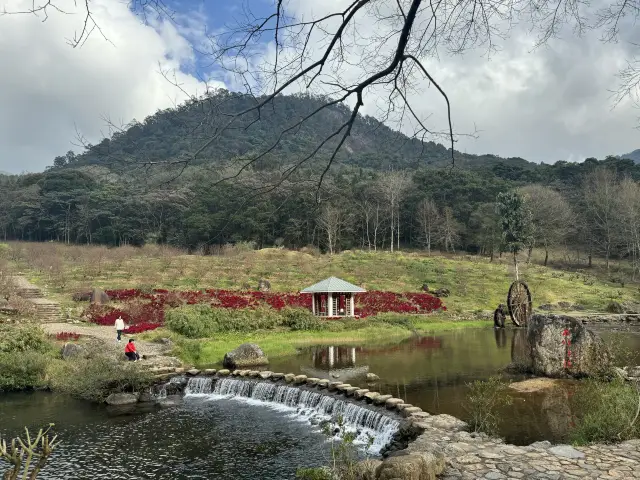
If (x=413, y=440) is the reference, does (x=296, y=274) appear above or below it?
above

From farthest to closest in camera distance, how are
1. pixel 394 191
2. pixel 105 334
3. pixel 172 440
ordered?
pixel 394 191, pixel 105 334, pixel 172 440

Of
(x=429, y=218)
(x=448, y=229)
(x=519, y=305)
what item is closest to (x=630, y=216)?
(x=448, y=229)

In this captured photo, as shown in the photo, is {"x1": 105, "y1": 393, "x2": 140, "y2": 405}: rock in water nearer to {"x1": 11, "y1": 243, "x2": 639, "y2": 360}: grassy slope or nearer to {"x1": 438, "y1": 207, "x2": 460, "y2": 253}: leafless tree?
{"x1": 11, "y1": 243, "x2": 639, "y2": 360}: grassy slope

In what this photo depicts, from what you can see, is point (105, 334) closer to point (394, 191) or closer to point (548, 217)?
point (394, 191)

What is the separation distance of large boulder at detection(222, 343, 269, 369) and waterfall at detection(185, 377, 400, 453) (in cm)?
242

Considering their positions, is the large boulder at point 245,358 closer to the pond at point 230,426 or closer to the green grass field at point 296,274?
the pond at point 230,426

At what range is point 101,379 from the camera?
1393cm

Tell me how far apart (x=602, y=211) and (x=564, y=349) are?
169ft

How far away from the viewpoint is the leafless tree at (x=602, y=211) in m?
55.4

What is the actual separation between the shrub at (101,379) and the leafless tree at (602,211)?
179 ft

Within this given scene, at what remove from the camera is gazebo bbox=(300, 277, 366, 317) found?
1132 inches

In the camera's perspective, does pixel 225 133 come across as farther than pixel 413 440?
No

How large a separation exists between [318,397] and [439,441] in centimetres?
552

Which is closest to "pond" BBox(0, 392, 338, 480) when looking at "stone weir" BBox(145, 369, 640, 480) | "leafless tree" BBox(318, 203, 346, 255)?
"stone weir" BBox(145, 369, 640, 480)
